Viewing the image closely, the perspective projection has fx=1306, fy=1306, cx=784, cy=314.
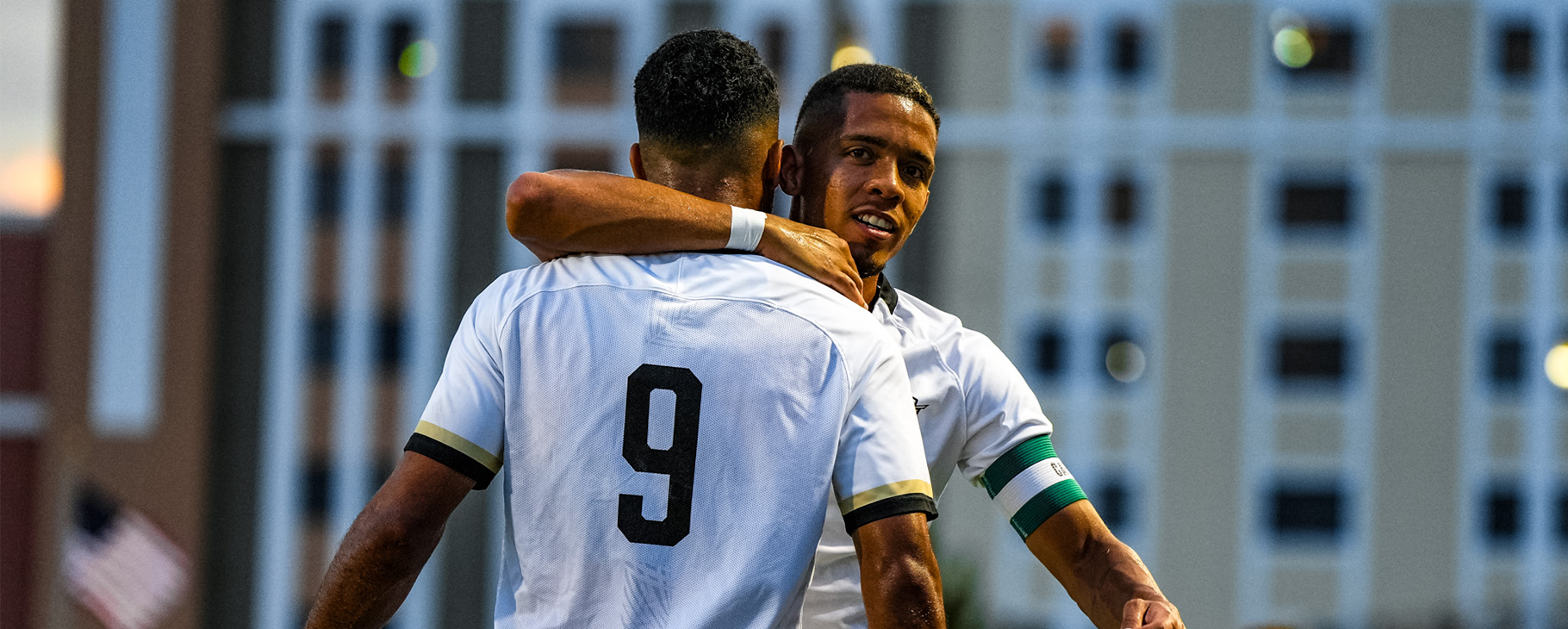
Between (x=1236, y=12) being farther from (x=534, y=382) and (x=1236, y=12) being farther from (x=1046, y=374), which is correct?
(x=534, y=382)

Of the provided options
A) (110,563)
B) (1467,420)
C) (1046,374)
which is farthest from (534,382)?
(1467,420)

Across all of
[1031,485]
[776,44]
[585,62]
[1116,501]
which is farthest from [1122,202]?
[1031,485]

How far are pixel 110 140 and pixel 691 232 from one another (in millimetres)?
26646

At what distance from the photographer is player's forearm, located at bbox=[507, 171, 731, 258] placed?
2.12 m

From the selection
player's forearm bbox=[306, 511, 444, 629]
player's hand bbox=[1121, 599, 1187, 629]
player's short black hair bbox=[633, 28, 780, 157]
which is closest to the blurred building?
player's hand bbox=[1121, 599, 1187, 629]

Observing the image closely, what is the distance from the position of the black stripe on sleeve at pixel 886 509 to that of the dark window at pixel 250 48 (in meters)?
26.7

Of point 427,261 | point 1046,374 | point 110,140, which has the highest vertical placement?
point 110,140

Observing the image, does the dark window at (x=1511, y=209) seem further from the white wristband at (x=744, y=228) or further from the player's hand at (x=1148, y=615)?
the white wristband at (x=744, y=228)

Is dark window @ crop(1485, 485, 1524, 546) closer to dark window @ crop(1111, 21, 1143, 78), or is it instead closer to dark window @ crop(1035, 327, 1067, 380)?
dark window @ crop(1035, 327, 1067, 380)

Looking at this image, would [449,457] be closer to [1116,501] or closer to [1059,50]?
[1116,501]

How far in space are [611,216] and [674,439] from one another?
0.39 meters

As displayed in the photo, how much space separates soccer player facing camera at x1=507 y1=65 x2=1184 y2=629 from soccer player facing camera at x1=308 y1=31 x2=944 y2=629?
0.59ft

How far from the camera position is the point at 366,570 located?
207 cm

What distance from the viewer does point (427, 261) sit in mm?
25094
